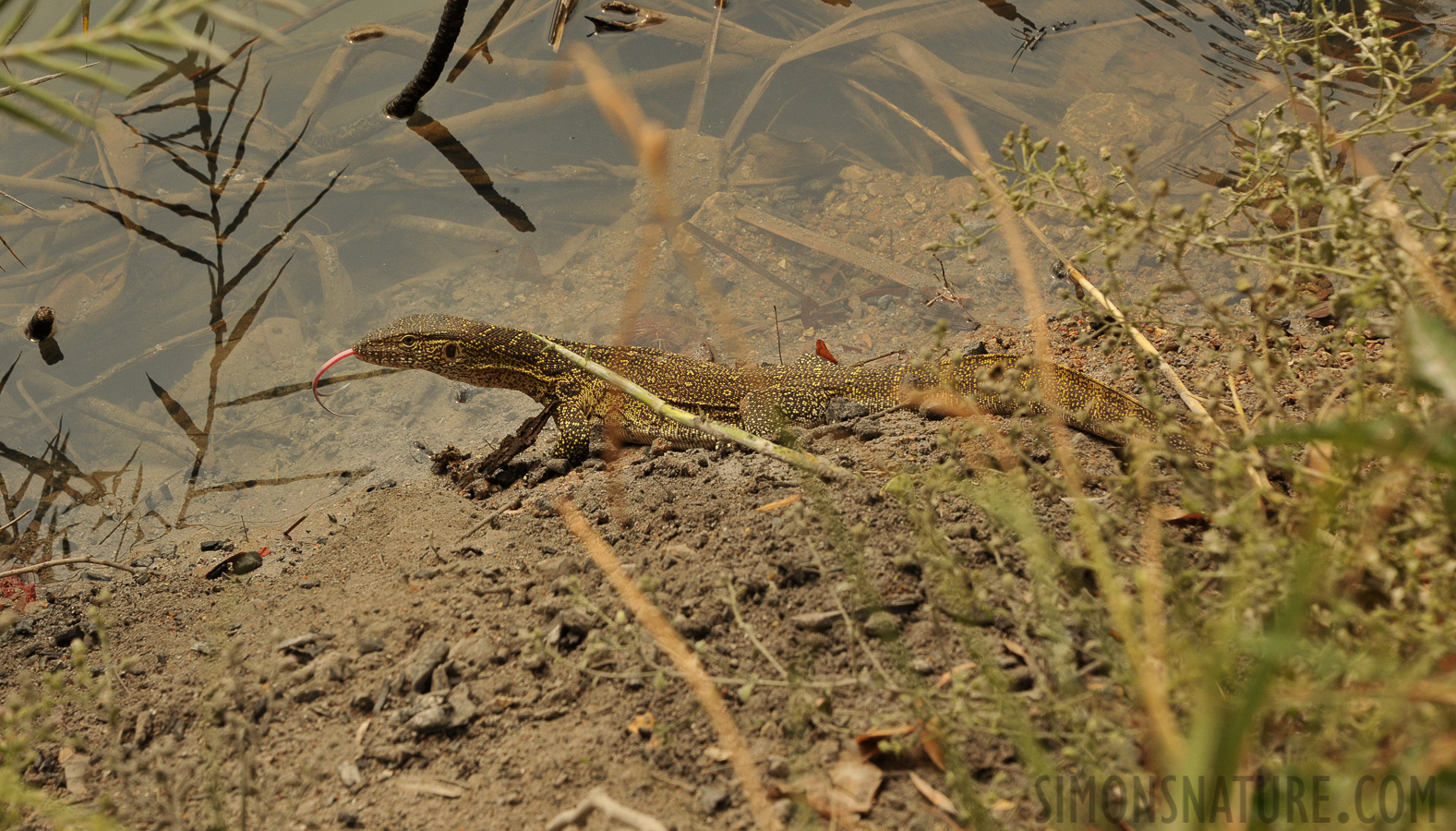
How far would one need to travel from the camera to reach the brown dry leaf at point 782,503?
3240 mm

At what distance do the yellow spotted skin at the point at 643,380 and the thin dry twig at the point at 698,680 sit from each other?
237 cm

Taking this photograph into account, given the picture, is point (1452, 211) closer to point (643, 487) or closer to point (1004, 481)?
point (1004, 481)

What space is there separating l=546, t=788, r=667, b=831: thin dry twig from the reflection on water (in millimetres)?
4787

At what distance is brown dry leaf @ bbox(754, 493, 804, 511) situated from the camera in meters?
3.24

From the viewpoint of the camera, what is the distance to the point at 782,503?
3264mm

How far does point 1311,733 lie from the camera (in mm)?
1514

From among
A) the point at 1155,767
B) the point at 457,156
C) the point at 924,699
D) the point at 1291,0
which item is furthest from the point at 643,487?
the point at 1291,0

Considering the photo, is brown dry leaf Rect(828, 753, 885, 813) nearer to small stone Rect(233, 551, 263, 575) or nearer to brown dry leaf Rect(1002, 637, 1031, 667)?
brown dry leaf Rect(1002, 637, 1031, 667)

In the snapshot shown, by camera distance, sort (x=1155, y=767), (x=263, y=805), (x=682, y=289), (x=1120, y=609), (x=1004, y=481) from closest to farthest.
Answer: (x=1120, y=609)
(x=1155, y=767)
(x=263, y=805)
(x=1004, y=481)
(x=682, y=289)

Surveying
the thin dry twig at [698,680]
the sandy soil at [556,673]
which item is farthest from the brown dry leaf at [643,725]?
the thin dry twig at [698,680]

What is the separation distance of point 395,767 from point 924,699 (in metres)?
1.67

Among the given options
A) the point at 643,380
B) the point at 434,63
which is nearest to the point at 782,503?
the point at 643,380

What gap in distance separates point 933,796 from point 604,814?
0.82 m

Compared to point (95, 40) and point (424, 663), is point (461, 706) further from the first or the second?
point (95, 40)
